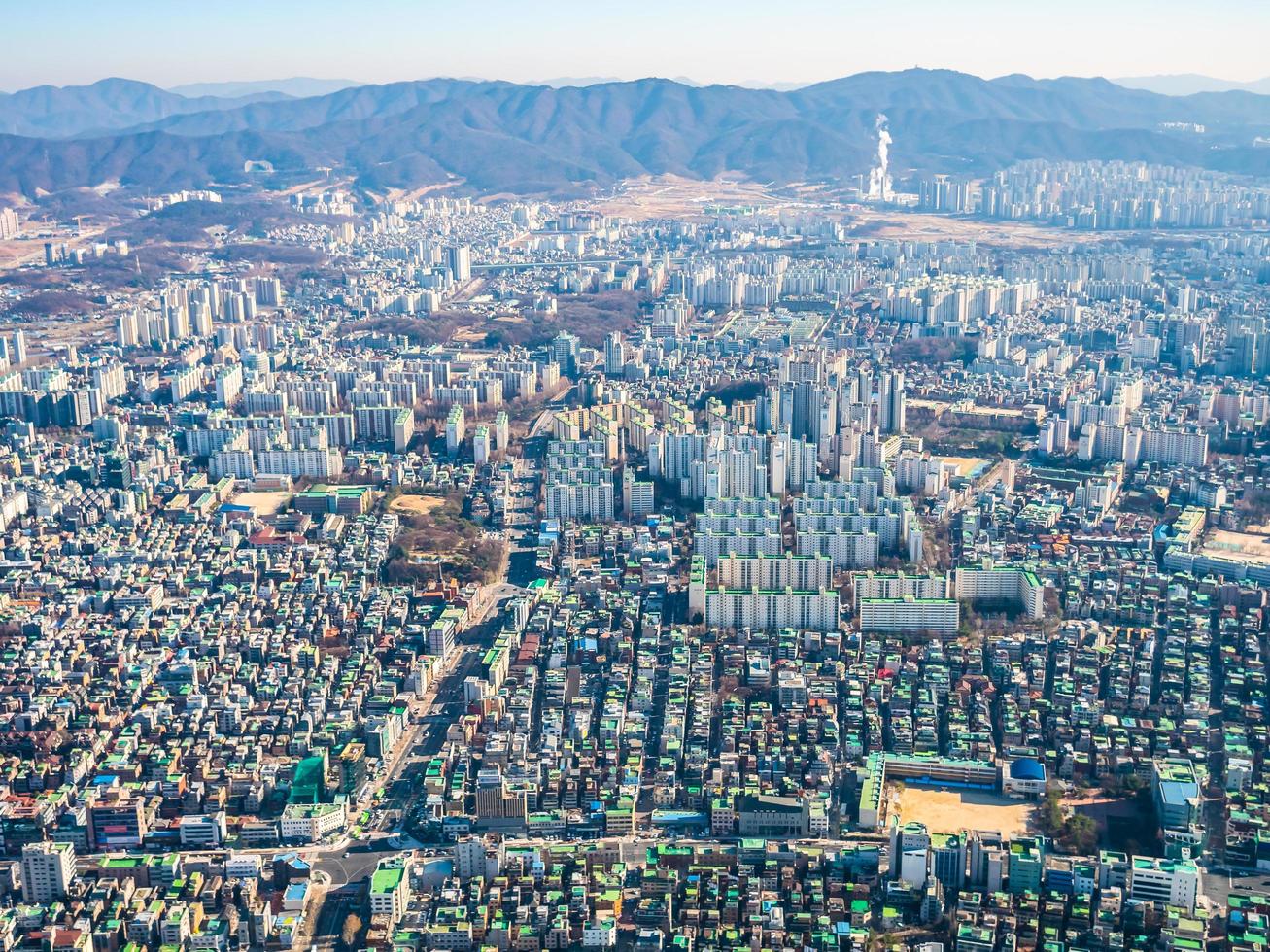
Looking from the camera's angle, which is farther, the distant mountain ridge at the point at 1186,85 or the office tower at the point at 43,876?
the distant mountain ridge at the point at 1186,85

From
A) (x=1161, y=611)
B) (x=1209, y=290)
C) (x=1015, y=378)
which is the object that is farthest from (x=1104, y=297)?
(x=1161, y=611)

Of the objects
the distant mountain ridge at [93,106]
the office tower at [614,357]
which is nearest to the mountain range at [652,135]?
the distant mountain ridge at [93,106]

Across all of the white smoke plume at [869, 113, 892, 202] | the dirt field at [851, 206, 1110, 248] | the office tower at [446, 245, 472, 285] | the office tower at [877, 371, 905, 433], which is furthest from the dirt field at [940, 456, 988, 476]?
the white smoke plume at [869, 113, 892, 202]

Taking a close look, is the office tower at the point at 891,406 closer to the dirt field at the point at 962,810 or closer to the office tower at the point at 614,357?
the office tower at the point at 614,357

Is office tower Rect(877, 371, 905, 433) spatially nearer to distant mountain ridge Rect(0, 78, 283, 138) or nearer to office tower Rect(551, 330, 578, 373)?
office tower Rect(551, 330, 578, 373)

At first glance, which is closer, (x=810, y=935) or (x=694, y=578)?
(x=810, y=935)

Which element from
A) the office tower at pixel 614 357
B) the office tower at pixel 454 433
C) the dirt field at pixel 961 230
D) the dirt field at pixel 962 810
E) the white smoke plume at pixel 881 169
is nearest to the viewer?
the dirt field at pixel 962 810

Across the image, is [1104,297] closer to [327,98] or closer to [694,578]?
[694,578]

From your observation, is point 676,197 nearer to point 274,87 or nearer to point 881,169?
point 881,169
